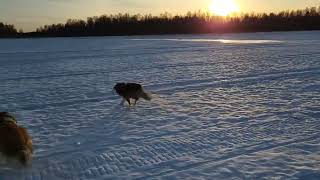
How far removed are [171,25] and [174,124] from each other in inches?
2574

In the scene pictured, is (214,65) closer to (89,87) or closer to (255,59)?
(255,59)

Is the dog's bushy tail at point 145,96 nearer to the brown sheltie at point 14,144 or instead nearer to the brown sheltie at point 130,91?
the brown sheltie at point 130,91

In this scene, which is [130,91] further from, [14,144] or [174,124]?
[14,144]

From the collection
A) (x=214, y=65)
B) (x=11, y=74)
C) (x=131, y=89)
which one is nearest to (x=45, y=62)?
(x=11, y=74)

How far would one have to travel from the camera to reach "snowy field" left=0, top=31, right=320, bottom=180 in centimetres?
534

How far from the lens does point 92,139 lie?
665 centimetres

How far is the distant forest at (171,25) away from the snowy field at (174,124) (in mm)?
48635

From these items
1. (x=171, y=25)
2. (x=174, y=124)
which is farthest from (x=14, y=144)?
(x=171, y=25)

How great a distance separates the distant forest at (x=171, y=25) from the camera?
63.6m

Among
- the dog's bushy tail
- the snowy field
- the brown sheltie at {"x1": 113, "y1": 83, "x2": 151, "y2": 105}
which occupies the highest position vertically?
the brown sheltie at {"x1": 113, "y1": 83, "x2": 151, "y2": 105}

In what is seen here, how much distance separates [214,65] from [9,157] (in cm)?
1149

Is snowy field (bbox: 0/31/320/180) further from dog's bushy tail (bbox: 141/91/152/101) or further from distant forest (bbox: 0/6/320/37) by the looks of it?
distant forest (bbox: 0/6/320/37)

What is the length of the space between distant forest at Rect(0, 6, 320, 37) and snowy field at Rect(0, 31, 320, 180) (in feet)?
160

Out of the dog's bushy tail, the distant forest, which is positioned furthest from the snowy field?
the distant forest
